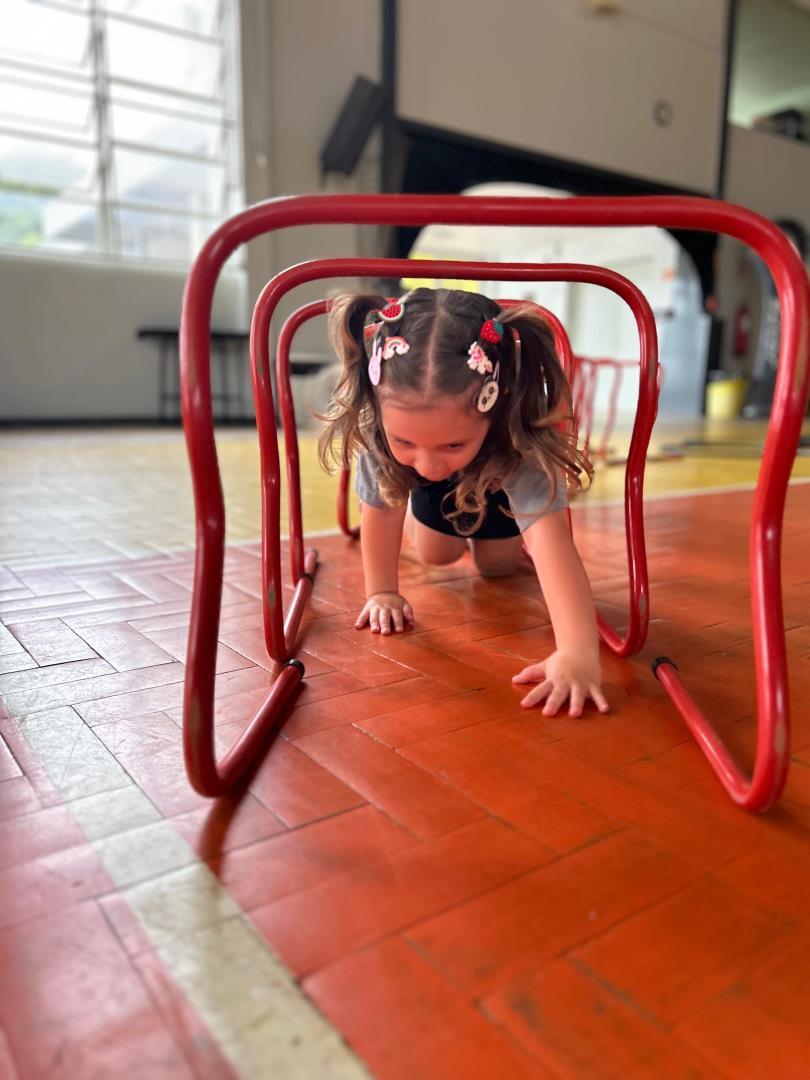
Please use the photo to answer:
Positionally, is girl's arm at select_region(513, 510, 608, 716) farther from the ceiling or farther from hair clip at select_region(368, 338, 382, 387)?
the ceiling

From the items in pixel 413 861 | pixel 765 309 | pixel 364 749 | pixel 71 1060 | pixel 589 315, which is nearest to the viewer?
pixel 71 1060

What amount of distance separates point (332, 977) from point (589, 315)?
1401 cm

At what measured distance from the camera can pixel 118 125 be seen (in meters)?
6.54

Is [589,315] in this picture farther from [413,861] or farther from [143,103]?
[413,861]

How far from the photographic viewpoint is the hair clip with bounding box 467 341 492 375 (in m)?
1.07

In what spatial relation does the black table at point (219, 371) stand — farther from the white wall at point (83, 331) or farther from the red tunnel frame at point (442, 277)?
the red tunnel frame at point (442, 277)

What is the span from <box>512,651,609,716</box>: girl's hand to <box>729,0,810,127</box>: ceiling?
11.5 metres

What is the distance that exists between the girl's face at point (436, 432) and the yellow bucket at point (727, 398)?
386 inches

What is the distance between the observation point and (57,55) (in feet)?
20.5

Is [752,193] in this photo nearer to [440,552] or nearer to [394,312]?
[440,552]

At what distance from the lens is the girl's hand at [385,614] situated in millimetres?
1427

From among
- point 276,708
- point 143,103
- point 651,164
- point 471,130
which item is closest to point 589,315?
point 651,164

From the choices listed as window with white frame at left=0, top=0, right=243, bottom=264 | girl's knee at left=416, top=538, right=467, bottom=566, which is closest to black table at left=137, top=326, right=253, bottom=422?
window with white frame at left=0, top=0, right=243, bottom=264

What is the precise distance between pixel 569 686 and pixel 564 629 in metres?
0.08
